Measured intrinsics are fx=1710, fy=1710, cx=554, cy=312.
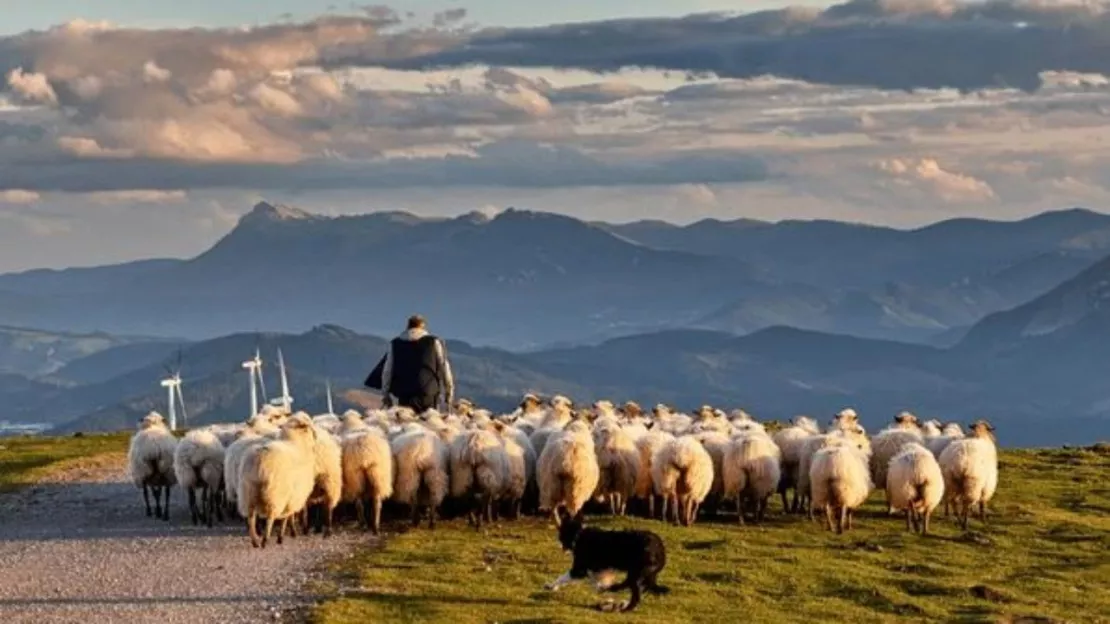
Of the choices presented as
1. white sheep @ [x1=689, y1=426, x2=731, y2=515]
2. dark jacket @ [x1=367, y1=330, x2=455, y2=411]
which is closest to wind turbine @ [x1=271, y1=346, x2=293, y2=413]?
dark jacket @ [x1=367, y1=330, x2=455, y2=411]

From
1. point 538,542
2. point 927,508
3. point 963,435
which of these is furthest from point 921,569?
point 963,435

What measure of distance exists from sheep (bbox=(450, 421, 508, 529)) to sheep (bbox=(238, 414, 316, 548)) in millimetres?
3073

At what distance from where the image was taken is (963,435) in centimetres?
3838

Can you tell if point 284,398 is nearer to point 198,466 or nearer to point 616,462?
point 198,466

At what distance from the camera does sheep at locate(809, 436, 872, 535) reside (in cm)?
3225

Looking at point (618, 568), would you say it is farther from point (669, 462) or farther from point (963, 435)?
point (963, 435)

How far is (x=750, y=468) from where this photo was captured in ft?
111

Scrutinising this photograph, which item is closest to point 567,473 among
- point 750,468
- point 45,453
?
point 750,468

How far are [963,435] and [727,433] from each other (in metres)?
5.76

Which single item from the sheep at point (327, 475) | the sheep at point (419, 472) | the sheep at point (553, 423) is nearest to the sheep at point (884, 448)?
the sheep at point (553, 423)

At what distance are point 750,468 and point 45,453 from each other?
24.4 meters

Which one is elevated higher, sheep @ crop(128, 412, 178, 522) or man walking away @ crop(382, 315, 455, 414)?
man walking away @ crop(382, 315, 455, 414)

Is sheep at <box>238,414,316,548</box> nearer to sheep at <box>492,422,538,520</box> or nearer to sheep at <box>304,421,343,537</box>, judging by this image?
sheep at <box>304,421,343,537</box>

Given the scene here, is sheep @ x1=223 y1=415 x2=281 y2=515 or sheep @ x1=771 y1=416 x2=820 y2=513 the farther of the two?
sheep @ x1=771 y1=416 x2=820 y2=513
